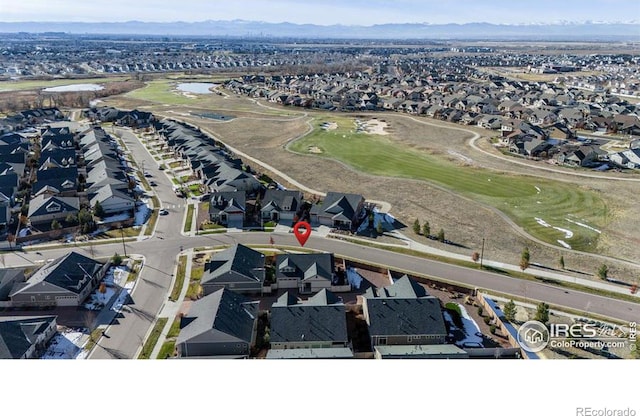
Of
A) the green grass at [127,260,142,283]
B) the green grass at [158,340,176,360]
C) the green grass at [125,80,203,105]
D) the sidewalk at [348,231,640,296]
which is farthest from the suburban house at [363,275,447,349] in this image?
the green grass at [125,80,203,105]

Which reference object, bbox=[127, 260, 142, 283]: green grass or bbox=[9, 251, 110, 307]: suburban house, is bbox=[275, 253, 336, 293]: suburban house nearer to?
bbox=[127, 260, 142, 283]: green grass

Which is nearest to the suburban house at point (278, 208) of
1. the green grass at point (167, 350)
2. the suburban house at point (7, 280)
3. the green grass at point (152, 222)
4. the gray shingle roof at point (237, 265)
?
the gray shingle roof at point (237, 265)

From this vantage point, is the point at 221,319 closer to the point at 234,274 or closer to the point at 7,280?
the point at 234,274

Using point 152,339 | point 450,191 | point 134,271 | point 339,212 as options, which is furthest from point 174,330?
point 450,191

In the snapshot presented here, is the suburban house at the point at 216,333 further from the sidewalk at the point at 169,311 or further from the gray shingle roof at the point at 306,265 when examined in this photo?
the gray shingle roof at the point at 306,265

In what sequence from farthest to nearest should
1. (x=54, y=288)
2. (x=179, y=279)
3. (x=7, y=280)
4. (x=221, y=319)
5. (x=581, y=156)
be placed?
(x=581, y=156) < (x=179, y=279) < (x=7, y=280) < (x=54, y=288) < (x=221, y=319)

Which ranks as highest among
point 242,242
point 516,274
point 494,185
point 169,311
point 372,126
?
point 372,126

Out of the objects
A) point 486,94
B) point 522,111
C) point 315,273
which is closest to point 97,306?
point 315,273

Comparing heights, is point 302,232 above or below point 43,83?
below
